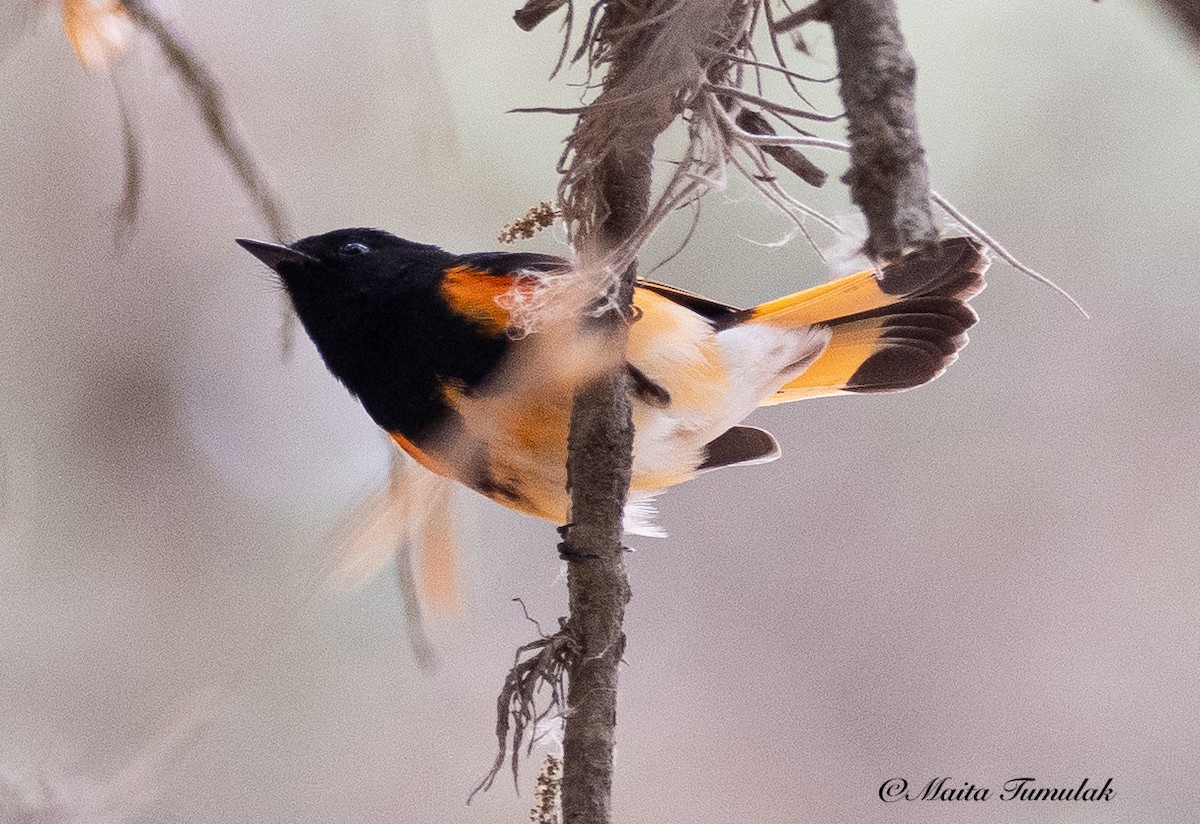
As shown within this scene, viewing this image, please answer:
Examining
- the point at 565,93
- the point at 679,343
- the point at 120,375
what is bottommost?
the point at 679,343

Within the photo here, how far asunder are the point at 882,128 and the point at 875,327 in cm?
109

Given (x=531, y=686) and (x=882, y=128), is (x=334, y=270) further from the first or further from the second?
(x=882, y=128)

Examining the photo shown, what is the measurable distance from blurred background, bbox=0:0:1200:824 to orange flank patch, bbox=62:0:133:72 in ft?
1.47

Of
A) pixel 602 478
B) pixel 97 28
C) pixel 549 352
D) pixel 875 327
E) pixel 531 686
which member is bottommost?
pixel 531 686

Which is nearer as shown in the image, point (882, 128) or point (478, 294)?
point (882, 128)

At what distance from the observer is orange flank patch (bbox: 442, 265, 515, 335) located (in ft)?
3.65

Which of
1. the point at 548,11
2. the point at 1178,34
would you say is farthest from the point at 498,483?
the point at 1178,34

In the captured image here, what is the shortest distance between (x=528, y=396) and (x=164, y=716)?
43 cm

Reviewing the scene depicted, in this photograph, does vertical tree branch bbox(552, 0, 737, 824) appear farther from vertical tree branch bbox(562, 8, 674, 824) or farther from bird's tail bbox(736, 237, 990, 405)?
bird's tail bbox(736, 237, 990, 405)

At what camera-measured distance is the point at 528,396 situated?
3.53ft

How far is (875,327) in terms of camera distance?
1507 mm

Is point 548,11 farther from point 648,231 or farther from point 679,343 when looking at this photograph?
point 679,343

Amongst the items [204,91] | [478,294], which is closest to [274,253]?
[478,294]

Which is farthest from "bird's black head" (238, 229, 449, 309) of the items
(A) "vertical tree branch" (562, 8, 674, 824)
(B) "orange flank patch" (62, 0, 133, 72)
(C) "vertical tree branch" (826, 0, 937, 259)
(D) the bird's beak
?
(C) "vertical tree branch" (826, 0, 937, 259)
